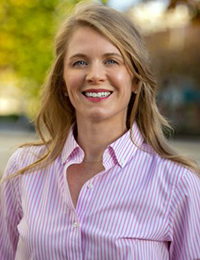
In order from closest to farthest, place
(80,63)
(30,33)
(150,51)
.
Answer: (80,63)
(30,33)
(150,51)

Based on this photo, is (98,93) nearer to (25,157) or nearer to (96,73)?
(96,73)

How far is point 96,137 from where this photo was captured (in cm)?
230

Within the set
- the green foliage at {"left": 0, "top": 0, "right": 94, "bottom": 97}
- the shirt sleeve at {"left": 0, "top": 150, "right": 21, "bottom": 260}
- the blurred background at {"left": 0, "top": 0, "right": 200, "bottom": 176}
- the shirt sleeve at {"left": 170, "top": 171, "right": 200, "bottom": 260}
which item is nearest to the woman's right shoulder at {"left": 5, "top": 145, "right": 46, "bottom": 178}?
the shirt sleeve at {"left": 0, "top": 150, "right": 21, "bottom": 260}

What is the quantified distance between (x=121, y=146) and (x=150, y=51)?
14.4 m

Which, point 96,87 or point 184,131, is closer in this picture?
point 96,87

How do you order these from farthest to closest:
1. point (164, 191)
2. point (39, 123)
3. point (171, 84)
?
point (171, 84)
point (39, 123)
point (164, 191)

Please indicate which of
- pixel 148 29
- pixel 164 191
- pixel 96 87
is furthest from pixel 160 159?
pixel 148 29

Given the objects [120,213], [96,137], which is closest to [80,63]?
[96,137]

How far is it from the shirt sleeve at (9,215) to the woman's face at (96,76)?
1.59 ft

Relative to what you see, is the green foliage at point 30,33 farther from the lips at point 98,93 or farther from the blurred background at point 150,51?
the lips at point 98,93

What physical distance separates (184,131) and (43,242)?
1690cm

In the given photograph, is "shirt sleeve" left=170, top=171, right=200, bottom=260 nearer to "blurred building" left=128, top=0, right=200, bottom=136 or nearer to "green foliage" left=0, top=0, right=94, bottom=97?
"green foliage" left=0, top=0, right=94, bottom=97

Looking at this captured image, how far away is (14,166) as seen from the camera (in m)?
2.44

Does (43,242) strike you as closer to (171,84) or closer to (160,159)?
(160,159)
